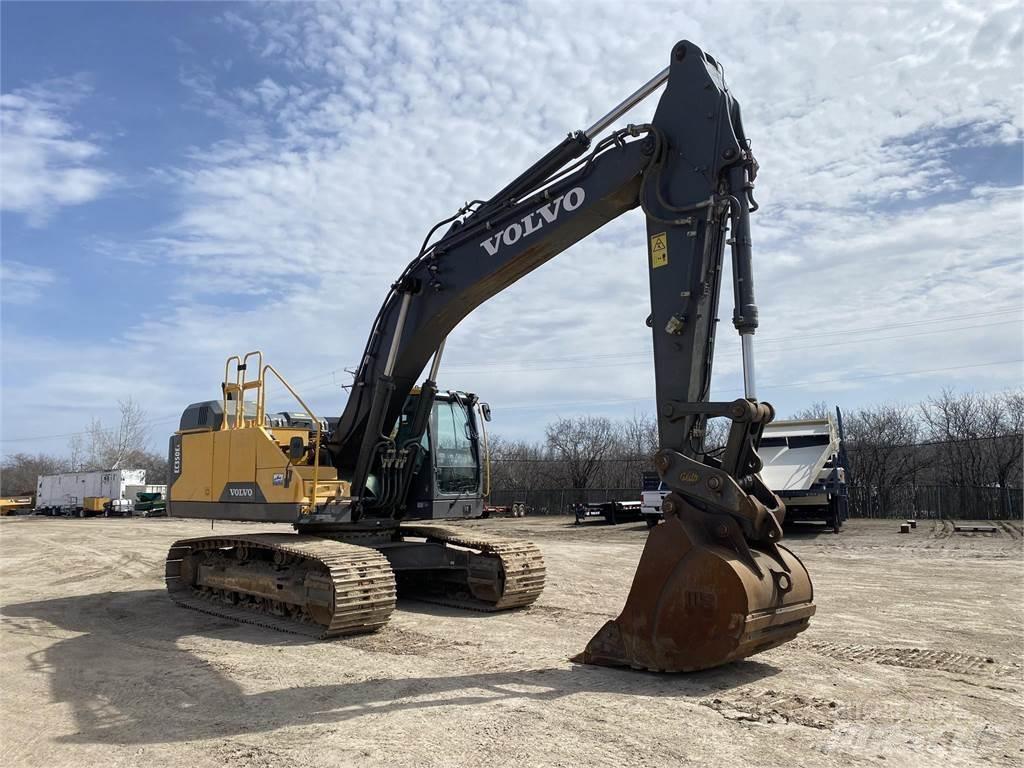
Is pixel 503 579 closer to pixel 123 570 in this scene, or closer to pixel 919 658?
pixel 919 658

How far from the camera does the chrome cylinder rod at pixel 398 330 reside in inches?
367

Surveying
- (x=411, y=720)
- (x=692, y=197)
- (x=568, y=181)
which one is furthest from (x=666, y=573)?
(x=568, y=181)

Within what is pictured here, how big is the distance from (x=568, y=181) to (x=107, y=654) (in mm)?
6556

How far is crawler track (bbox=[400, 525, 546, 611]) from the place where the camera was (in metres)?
9.65

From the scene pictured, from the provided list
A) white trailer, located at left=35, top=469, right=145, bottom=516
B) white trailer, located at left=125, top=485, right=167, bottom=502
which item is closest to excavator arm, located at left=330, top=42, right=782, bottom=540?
white trailer, located at left=125, top=485, right=167, bottom=502

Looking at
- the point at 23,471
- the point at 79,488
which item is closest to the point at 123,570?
the point at 79,488

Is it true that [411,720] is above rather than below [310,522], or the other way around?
below

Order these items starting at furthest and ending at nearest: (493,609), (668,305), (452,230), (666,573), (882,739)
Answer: (493,609) < (452,230) < (668,305) < (666,573) < (882,739)

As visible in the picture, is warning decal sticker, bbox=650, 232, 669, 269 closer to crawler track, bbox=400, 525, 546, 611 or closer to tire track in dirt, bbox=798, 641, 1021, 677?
tire track in dirt, bbox=798, 641, 1021, 677

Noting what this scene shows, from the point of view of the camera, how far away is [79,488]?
4803cm

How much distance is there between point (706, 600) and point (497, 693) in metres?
1.74

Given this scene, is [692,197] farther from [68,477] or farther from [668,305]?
[68,477]

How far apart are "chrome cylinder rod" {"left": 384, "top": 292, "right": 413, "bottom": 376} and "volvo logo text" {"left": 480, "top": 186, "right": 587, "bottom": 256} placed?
137 cm

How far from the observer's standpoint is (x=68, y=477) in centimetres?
4938
